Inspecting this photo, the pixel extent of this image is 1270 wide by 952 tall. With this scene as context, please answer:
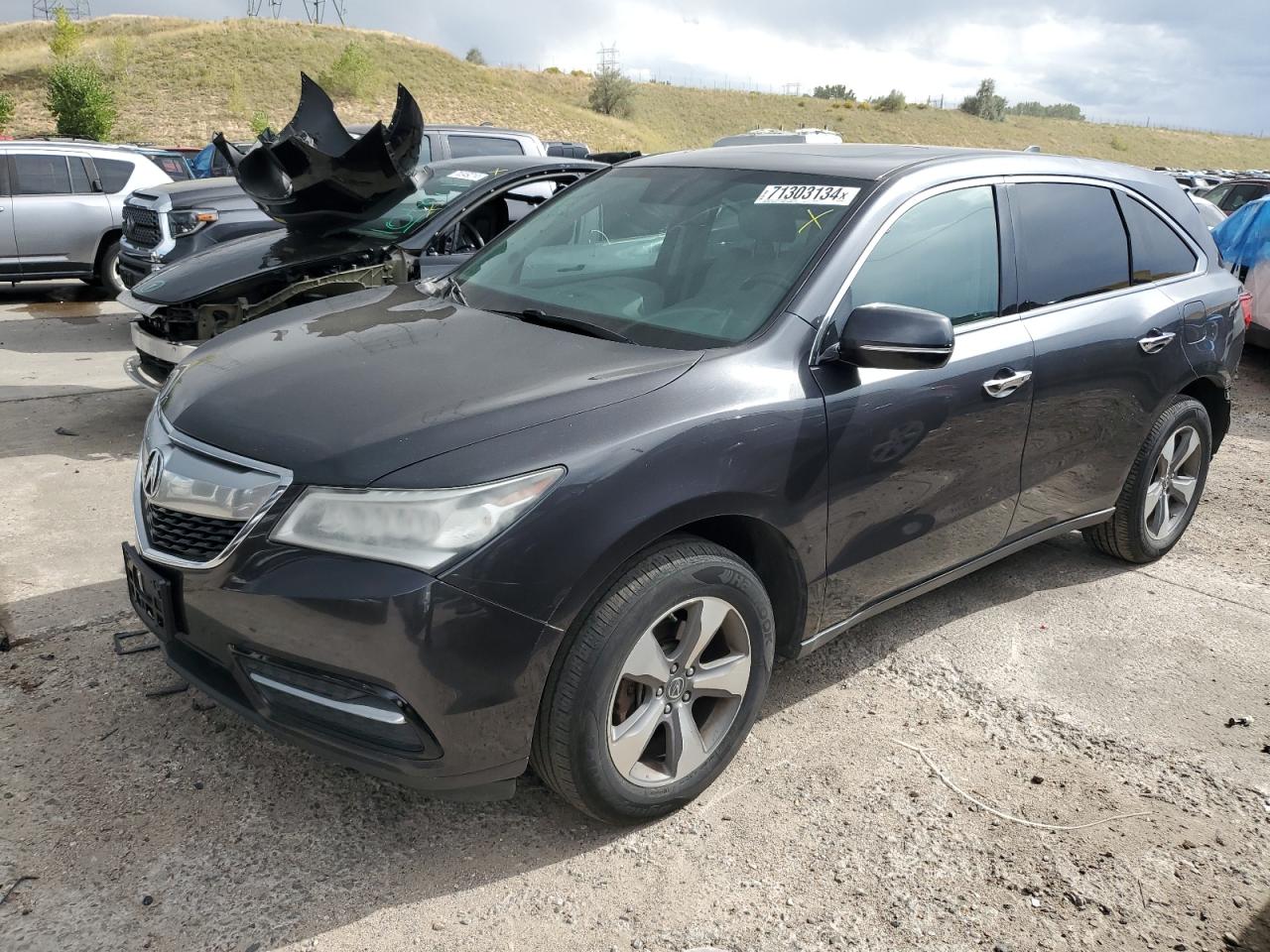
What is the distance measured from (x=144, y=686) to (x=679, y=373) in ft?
6.79

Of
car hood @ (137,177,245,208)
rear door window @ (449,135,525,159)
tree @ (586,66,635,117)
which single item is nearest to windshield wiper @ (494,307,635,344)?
car hood @ (137,177,245,208)

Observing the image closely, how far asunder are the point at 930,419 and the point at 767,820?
1313mm

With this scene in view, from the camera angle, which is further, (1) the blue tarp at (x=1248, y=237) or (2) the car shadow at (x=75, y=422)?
(1) the blue tarp at (x=1248, y=237)

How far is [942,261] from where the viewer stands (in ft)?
10.9

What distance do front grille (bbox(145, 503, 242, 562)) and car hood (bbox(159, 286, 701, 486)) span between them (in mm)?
188

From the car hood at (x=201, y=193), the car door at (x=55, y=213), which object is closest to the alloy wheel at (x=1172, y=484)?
the car hood at (x=201, y=193)

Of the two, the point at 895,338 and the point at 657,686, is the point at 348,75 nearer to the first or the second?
the point at 895,338

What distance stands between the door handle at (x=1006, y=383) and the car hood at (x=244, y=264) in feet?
13.6

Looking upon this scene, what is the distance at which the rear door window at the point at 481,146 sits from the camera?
37.1 ft

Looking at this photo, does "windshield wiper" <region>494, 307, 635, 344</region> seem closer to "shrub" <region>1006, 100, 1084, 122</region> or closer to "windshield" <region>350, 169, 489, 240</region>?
"windshield" <region>350, 169, 489, 240</region>

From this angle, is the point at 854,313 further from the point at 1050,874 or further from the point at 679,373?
the point at 1050,874

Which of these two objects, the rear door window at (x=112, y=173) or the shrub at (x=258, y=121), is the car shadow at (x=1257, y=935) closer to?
the rear door window at (x=112, y=173)

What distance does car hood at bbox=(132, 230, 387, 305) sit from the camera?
5.76 metres

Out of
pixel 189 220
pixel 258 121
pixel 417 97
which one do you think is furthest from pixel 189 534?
pixel 417 97
